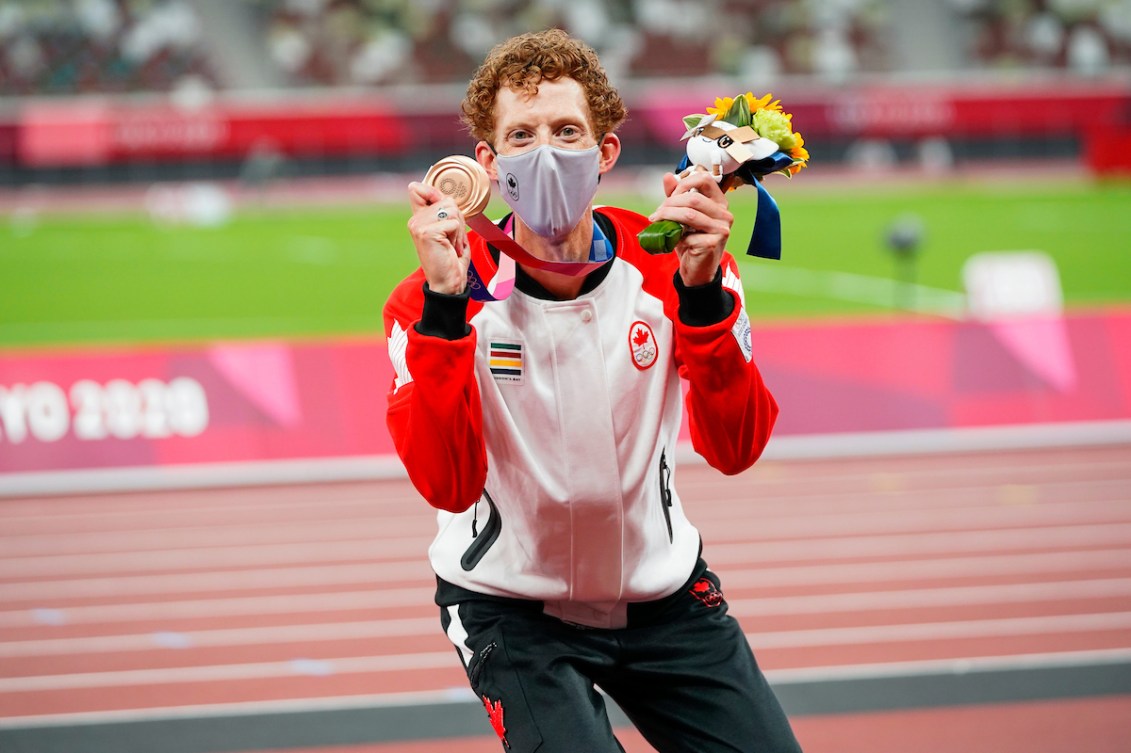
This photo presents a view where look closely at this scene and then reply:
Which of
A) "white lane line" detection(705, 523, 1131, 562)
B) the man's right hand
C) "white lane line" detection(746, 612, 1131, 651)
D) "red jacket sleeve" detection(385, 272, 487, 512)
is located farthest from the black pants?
"white lane line" detection(705, 523, 1131, 562)

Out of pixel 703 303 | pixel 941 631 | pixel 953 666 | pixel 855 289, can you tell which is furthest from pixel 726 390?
pixel 855 289

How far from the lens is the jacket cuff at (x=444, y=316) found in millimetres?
2992

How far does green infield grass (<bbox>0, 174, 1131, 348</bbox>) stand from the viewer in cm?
1634

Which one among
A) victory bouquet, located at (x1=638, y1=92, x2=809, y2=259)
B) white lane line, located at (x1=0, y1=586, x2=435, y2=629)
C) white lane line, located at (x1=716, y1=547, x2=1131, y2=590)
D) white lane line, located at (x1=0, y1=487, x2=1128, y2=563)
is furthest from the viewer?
white lane line, located at (x1=0, y1=487, x2=1128, y2=563)

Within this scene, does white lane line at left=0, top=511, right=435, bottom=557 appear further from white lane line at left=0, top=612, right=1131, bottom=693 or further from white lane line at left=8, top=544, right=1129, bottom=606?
white lane line at left=0, top=612, right=1131, bottom=693

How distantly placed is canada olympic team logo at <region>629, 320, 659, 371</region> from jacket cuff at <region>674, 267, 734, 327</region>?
0.68 feet

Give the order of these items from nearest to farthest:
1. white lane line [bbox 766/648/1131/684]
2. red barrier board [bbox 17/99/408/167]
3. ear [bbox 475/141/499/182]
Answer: ear [bbox 475/141/499/182] → white lane line [bbox 766/648/1131/684] → red barrier board [bbox 17/99/408/167]

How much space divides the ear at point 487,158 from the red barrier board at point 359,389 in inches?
268

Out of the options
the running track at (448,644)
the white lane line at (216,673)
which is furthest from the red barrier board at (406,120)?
the white lane line at (216,673)

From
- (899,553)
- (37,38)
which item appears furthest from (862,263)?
(37,38)

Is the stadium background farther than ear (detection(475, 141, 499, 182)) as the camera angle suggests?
Yes

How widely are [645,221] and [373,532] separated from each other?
5750mm

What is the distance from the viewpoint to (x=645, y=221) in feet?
11.3

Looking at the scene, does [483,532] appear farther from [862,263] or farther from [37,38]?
[37,38]
